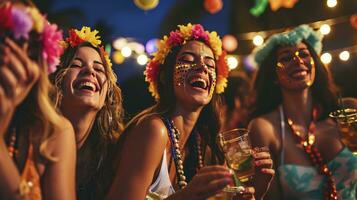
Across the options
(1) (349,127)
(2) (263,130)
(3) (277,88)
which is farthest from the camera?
(3) (277,88)

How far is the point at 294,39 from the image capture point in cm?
Result: 389

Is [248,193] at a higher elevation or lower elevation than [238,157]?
lower

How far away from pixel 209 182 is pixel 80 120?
4.58 ft

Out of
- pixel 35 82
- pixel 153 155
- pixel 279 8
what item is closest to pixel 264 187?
pixel 153 155

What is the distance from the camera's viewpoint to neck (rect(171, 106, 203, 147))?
3.16m

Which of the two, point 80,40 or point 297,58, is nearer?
point 80,40

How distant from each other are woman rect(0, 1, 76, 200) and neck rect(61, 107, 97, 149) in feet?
3.70

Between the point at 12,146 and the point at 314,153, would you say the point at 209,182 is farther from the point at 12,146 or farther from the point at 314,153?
the point at 314,153

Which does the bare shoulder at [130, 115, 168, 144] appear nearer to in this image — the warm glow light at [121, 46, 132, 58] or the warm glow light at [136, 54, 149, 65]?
the warm glow light at [136, 54, 149, 65]

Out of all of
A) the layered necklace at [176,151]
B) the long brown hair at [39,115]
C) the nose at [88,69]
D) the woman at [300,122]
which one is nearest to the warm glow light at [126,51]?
the woman at [300,122]

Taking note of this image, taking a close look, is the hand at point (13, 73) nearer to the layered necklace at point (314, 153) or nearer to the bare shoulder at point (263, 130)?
the bare shoulder at point (263, 130)

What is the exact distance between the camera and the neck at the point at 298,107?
12.8 feet

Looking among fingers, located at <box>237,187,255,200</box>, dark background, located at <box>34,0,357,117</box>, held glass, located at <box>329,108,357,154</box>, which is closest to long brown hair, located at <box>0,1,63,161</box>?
fingers, located at <box>237,187,255,200</box>

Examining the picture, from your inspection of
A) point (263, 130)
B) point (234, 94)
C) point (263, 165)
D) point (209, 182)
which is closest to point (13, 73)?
point (209, 182)
